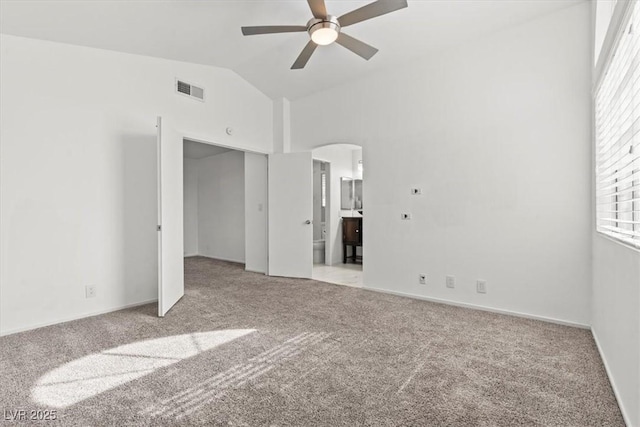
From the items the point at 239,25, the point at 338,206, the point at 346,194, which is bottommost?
the point at 338,206

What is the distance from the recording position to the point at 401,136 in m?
4.24

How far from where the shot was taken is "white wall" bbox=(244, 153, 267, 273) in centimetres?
582

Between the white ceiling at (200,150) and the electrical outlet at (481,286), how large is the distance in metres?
4.91

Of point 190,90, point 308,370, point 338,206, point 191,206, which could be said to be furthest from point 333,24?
point 191,206

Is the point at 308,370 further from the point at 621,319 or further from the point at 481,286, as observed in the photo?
the point at 481,286

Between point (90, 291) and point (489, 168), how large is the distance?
446 cm

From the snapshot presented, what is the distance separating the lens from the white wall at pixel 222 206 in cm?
713

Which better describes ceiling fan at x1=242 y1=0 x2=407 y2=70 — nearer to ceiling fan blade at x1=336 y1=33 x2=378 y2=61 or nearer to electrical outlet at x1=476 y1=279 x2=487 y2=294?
ceiling fan blade at x1=336 y1=33 x2=378 y2=61

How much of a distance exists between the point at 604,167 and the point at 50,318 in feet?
16.6

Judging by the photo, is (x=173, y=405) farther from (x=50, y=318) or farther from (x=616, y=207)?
(x=616, y=207)

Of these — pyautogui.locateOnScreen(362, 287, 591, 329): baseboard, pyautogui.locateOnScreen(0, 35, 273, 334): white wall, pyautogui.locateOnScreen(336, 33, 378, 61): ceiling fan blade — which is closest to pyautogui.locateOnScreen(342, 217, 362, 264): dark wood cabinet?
pyautogui.locateOnScreen(362, 287, 591, 329): baseboard

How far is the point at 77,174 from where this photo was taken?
337cm

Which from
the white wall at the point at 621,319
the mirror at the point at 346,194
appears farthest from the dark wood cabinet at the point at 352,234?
the white wall at the point at 621,319

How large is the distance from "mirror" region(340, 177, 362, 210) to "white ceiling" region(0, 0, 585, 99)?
3.02m
